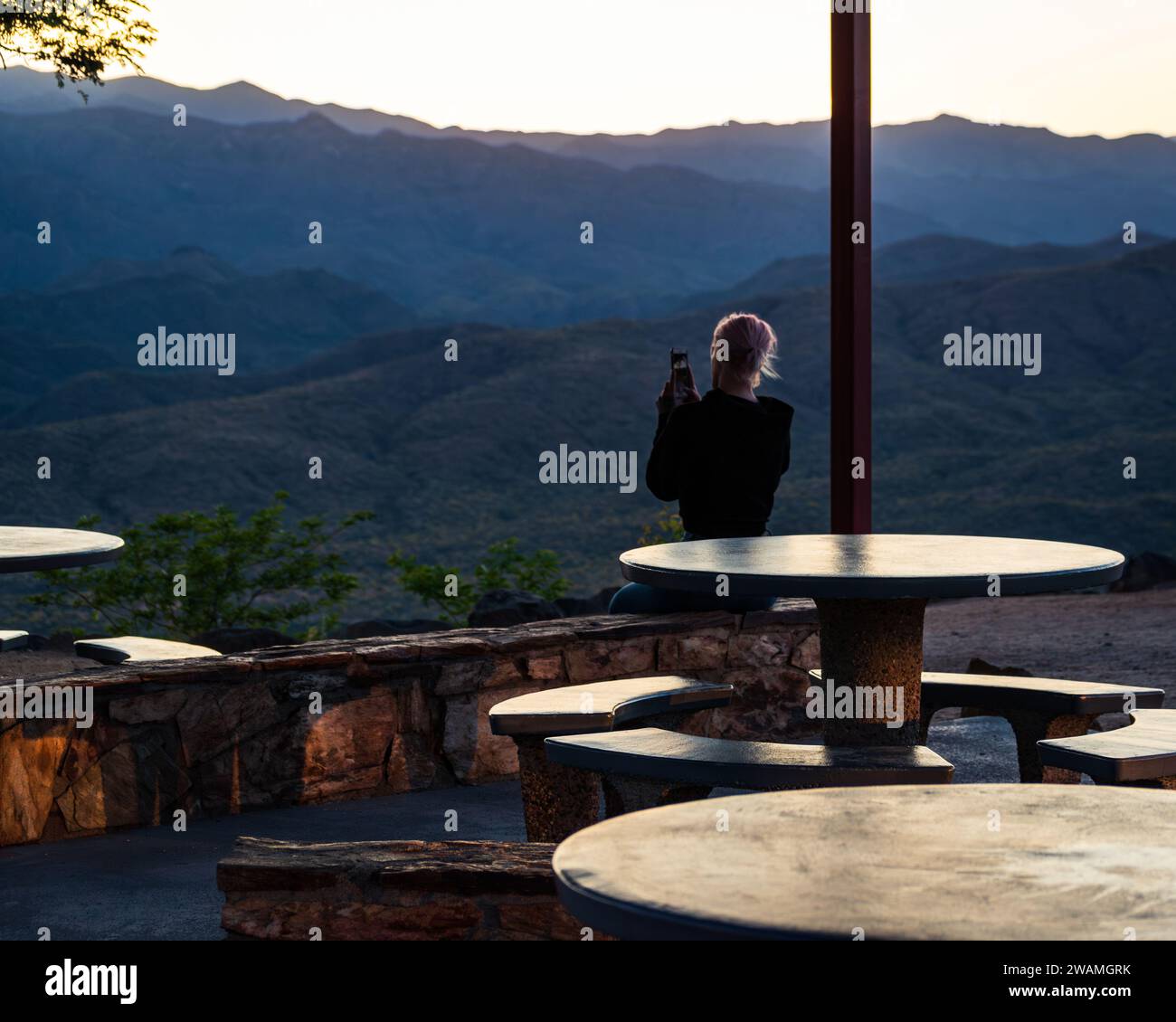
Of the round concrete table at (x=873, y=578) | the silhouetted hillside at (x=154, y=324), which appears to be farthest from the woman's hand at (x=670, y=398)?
the silhouetted hillside at (x=154, y=324)

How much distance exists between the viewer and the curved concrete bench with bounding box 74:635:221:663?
5.82m

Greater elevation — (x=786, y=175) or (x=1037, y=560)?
(x=786, y=175)

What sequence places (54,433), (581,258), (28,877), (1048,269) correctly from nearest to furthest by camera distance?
(28,877) → (54,433) → (1048,269) → (581,258)

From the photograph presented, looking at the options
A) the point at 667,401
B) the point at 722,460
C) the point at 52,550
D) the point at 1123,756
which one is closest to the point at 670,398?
the point at 667,401

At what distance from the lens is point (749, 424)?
4.89 meters

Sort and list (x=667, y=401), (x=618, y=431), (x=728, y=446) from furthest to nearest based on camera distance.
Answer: (x=618, y=431) < (x=667, y=401) < (x=728, y=446)

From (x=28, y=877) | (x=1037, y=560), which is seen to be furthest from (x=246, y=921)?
(x=1037, y=560)

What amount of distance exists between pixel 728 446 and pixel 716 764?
162 cm

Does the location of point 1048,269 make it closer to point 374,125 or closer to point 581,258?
point 581,258

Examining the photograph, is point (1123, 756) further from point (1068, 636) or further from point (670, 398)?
point (1068, 636)

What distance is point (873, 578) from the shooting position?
3.43 metres

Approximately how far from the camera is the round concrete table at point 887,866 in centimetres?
154

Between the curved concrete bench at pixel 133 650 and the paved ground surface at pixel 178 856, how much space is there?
1.12m

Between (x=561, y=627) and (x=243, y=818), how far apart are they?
1333 millimetres
